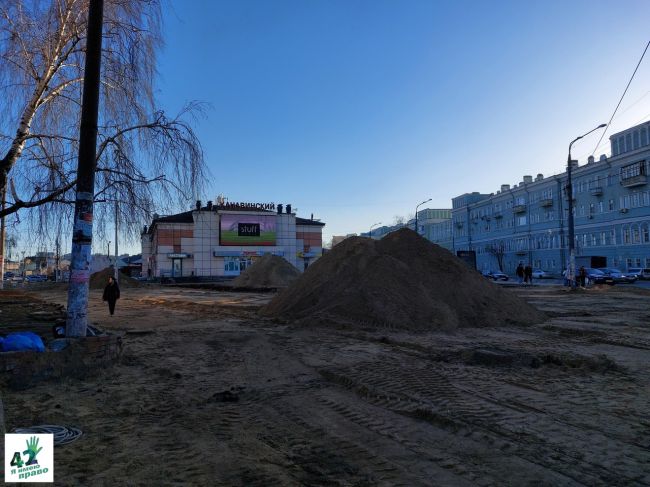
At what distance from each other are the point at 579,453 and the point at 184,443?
12.4 ft

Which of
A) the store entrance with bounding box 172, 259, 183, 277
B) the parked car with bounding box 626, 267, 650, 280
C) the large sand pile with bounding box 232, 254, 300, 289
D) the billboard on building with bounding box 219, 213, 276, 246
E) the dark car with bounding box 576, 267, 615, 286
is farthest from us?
the billboard on building with bounding box 219, 213, 276, 246

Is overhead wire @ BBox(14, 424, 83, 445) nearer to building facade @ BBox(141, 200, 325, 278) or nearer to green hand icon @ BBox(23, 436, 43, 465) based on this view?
green hand icon @ BBox(23, 436, 43, 465)

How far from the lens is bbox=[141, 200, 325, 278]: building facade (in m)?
65.6

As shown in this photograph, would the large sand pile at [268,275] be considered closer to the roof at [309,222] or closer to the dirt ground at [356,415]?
the roof at [309,222]

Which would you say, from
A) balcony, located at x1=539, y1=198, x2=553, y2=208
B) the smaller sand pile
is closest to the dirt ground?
the smaller sand pile

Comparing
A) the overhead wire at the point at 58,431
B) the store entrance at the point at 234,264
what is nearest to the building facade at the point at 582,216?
the store entrance at the point at 234,264

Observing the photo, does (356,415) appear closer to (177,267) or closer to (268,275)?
(268,275)

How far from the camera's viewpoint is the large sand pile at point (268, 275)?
4716cm

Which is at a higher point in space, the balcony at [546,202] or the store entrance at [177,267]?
the balcony at [546,202]

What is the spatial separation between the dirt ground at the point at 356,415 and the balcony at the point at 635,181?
5427cm

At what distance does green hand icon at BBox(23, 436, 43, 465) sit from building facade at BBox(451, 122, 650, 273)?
2516 inches

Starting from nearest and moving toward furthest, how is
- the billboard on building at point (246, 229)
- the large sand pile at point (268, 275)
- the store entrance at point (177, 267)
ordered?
the large sand pile at point (268, 275), the store entrance at point (177, 267), the billboard on building at point (246, 229)

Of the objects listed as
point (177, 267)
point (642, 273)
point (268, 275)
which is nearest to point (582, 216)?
point (642, 273)

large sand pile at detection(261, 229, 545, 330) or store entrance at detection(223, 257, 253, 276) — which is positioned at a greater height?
store entrance at detection(223, 257, 253, 276)
